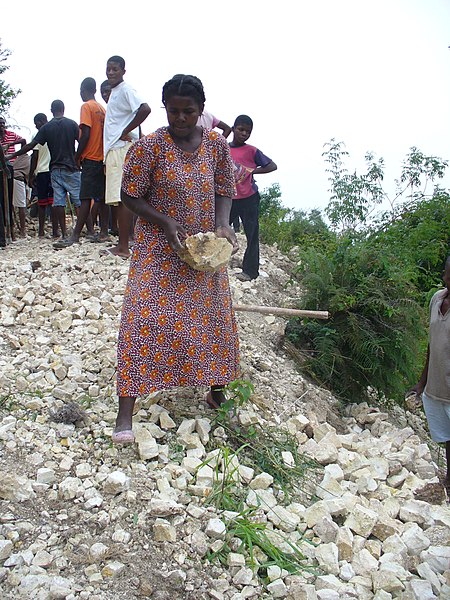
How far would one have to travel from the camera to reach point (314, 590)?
96.3 inches

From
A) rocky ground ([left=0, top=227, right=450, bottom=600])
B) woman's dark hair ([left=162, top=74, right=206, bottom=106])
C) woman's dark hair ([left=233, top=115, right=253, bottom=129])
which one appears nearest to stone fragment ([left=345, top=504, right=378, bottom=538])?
rocky ground ([left=0, top=227, right=450, bottom=600])

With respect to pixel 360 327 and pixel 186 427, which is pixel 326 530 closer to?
pixel 186 427

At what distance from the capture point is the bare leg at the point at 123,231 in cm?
585

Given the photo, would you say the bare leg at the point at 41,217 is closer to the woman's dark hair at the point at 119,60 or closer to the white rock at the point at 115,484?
the woman's dark hair at the point at 119,60

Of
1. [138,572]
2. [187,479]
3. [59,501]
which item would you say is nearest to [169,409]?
[187,479]

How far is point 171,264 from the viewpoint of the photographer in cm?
Result: 326

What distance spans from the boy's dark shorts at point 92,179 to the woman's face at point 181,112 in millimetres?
3546

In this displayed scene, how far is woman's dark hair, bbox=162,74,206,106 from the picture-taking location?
122 inches

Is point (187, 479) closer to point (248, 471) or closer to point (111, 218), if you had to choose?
point (248, 471)

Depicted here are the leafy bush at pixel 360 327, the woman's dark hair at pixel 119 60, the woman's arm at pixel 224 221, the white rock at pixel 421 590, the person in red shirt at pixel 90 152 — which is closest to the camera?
the white rock at pixel 421 590

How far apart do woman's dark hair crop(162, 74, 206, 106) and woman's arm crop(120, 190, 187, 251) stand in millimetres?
512

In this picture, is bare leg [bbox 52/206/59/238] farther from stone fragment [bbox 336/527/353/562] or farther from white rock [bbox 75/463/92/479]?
stone fragment [bbox 336/527/353/562]

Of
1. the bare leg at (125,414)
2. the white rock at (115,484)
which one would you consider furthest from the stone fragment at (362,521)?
the bare leg at (125,414)

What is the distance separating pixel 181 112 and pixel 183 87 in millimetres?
115
